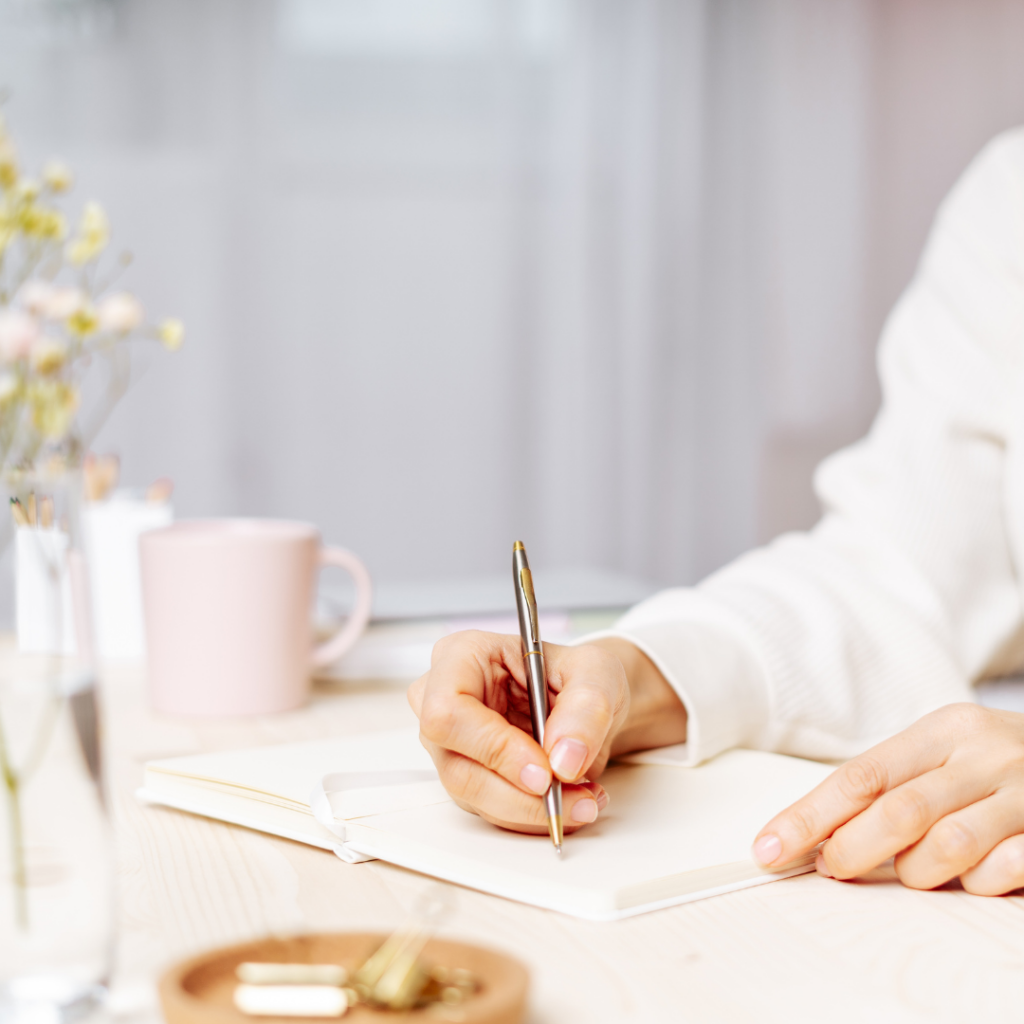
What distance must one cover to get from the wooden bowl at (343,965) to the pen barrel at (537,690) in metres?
0.18

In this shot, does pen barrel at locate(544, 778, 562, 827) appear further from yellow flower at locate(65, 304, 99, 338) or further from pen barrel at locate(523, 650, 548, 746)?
yellow flower at locate(65, 304, 99, 338)

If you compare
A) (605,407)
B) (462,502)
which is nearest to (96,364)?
(462,502)

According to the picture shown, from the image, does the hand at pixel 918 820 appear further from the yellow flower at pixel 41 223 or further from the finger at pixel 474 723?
the yellow flower at pixel 41 223

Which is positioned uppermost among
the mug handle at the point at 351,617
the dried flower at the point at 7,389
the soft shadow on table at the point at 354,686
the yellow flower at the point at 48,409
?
the dried flower at the point at 7,389

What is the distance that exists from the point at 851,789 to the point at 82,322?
35 cm

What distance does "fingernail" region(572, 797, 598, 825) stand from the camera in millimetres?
482

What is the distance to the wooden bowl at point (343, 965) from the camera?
0.29 meters

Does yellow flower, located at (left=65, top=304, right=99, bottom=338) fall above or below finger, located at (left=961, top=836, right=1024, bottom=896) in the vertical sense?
above

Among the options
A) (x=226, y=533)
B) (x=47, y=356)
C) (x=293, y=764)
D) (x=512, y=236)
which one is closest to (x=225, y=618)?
(x=226, y=533)

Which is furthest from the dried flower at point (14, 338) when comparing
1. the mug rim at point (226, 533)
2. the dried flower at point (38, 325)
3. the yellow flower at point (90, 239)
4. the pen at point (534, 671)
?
the mug rim at point (226, 533)

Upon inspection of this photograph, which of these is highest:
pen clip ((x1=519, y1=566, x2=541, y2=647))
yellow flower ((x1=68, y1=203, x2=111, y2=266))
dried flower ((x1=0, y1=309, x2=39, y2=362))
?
yellow flower ((x1=68, y1=203, x2=111, y2=266))

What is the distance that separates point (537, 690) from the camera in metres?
0.50

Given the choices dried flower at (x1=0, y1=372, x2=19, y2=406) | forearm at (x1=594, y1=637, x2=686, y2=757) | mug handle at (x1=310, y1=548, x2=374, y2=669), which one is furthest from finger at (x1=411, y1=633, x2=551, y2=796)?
mug handle at (x1=310, y1=548, x2=374, y2=669)

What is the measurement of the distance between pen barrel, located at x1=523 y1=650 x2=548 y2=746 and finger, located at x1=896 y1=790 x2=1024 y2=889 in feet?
0.50
